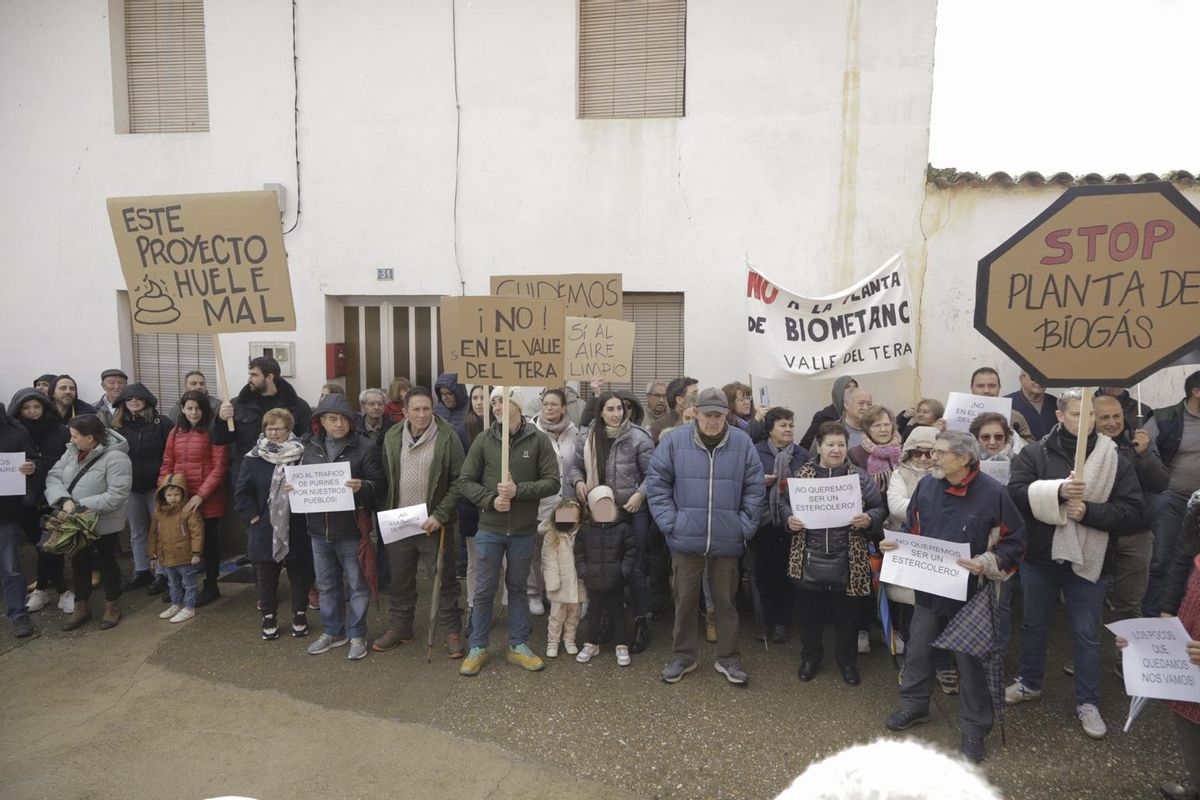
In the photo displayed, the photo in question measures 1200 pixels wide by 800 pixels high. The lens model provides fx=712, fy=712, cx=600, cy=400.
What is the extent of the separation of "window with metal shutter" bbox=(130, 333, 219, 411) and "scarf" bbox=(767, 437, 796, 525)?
6.97 metres

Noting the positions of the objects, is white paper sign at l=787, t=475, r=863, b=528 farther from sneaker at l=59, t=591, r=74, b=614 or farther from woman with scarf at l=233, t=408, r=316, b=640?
sneaker at l=59, t=591, r=74, b=614

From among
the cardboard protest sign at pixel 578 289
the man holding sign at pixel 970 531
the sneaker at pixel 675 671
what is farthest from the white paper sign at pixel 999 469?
the cardboard protest sign at pixel 578 289

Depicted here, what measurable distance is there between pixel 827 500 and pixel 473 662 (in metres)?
2.68

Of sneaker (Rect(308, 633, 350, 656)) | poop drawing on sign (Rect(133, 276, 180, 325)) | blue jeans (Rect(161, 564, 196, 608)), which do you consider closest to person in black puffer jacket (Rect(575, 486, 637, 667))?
sneaker (Rect(308, 633, 350, 656))

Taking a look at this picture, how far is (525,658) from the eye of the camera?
16.5ft

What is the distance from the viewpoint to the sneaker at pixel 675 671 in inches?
191

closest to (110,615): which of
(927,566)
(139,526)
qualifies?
(139,526)

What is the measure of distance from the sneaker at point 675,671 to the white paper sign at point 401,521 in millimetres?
1978

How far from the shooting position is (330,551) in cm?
531

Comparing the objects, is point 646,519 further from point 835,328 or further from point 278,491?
point 835,328

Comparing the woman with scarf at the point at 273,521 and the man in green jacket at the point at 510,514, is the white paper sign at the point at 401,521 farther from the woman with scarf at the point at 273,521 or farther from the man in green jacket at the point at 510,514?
the woman with scarf at the point at 273,521

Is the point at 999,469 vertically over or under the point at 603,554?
over

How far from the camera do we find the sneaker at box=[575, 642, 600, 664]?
5127 millimetres

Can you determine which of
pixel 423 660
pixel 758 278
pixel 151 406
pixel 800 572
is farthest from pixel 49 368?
pixel 800 572
